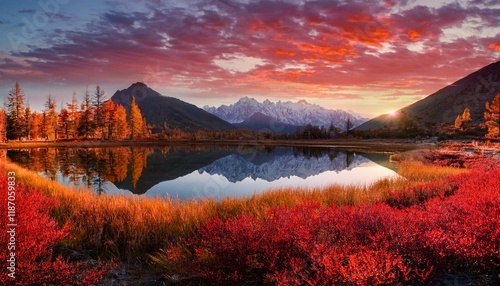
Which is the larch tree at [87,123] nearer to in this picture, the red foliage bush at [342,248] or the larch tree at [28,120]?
the larch tree at [28,120]

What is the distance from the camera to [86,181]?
82.8 ft

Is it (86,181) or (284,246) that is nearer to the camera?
(284,246)

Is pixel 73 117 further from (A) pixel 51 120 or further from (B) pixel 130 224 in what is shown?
(B) pixel 130 224

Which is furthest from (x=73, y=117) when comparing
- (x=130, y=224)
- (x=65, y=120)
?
(x=130, y=224)

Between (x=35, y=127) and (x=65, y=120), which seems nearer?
(x=65, y=120)

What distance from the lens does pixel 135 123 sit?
9006 centimetres

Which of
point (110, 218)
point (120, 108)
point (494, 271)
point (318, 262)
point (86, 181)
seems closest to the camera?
point (318, 262)

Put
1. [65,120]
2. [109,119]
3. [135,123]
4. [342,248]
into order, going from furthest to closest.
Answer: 1. [135,123]
2. [65,120]
3. [109,119]
4. [342,248]

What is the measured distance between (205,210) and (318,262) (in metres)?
6.93

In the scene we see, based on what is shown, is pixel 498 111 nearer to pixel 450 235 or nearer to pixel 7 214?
pixel 450 235

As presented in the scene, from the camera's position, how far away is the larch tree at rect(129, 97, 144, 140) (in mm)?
88625

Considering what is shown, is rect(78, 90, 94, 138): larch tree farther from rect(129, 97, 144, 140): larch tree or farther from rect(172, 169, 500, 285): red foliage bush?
rect(172, 169, 500, 285): red foliage bush

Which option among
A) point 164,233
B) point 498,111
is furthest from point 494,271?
point 498,111

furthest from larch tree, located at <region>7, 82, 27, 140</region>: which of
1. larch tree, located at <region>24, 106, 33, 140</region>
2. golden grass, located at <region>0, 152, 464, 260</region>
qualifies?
golden grass, located at <region>0, 152, 464, 260</region>
